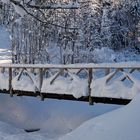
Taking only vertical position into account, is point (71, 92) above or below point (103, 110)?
above

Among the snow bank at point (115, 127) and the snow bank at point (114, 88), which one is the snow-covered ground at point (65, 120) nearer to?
the snow bank at point (115, 127)

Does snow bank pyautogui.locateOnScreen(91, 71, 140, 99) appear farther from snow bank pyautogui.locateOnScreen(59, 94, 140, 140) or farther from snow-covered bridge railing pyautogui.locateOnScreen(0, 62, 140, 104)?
snow bank pyautogui.locateOnScreen(59, 94, 140, 140)

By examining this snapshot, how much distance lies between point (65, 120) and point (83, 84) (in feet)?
8.21

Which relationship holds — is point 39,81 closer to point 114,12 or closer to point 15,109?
point 15,109

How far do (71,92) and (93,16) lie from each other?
18.6m

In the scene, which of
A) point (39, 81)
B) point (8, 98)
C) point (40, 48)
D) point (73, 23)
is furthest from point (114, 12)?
point (39, 81)

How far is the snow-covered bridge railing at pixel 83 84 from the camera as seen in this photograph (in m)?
11.1

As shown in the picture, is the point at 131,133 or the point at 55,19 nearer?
the point at 131,133

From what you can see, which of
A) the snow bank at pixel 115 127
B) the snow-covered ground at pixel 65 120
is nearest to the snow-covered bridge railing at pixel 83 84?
the snow-covered ground at pixel 65 120

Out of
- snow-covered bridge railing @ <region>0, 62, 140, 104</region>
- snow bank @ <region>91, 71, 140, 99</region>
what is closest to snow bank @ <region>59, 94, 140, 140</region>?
snow bank @ <region>91, 71, 140, 99</region>

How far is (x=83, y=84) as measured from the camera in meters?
12.1

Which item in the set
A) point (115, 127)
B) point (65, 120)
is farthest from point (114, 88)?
point (65, 120)

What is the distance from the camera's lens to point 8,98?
55.0ft


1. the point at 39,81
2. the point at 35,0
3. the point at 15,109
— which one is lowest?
the point at 15,109
